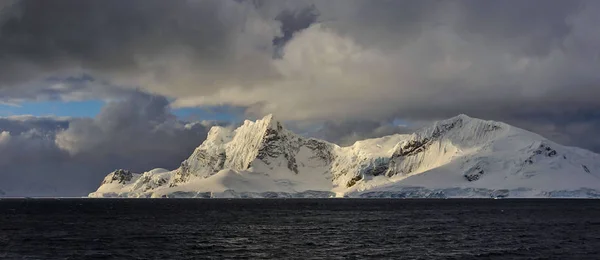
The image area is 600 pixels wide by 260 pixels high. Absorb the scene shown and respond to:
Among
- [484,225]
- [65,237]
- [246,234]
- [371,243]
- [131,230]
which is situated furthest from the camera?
[484,225]

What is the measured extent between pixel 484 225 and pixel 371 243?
53.0 m

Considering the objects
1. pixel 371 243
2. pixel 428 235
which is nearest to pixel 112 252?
pixel 371 243

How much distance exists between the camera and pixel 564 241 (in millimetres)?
102875

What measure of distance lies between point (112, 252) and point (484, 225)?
9387 centimetres

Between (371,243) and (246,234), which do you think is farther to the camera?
(246,234)

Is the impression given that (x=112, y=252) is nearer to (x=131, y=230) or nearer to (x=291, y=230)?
(x=131, y=230)

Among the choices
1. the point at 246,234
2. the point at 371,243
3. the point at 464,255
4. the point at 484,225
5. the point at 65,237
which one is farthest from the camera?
the point at 484,225

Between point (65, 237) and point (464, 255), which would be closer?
point (464, 255)

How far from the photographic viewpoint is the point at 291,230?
12875 cm

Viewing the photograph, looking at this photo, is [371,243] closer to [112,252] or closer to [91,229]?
[112,252]

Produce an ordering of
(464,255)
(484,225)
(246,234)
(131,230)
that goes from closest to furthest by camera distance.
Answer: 1. (464,255)
2. (246,234)
3. (131,230)
4. (484,225)

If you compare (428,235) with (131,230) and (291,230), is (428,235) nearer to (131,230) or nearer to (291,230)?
(291,230)

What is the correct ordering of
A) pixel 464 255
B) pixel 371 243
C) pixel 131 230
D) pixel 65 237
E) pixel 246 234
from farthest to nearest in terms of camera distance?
1. pixel 131 230
2. pixel 246 234
3. pixel 65 237
4. pixel 371 243
5. pixel 464 255

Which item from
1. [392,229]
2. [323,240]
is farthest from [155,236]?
[392,229]
